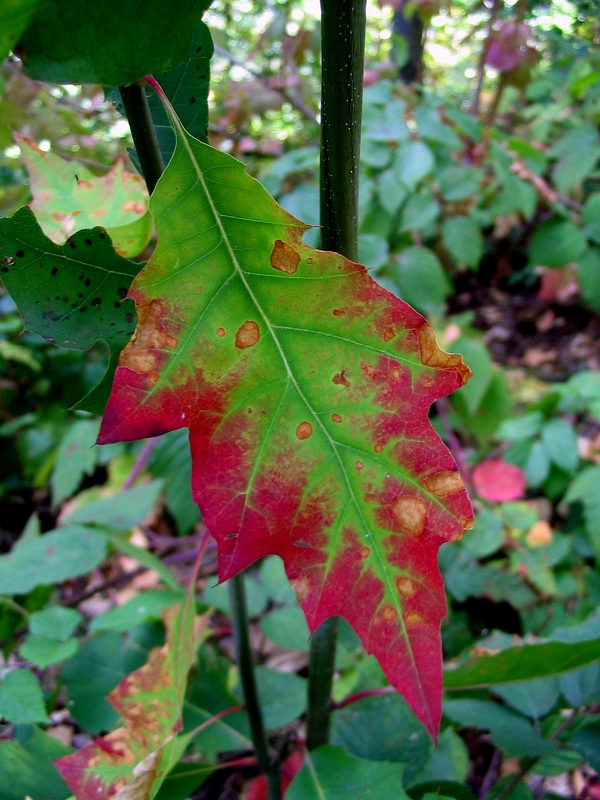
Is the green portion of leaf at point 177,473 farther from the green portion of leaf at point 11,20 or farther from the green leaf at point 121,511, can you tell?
the green portion of leaf at point 11,20

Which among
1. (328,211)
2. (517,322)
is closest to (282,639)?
(328,211)

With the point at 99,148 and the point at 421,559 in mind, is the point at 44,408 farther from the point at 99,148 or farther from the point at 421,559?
the point at 421,559

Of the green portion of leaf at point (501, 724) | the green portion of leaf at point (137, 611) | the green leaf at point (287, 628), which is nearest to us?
the green portion of leaf at point (501, 724)

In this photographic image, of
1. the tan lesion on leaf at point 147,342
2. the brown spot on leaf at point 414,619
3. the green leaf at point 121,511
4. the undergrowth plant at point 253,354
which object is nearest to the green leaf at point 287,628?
the green leaf at point 121,511

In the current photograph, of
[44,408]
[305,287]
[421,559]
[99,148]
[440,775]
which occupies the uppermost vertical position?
[99,148]


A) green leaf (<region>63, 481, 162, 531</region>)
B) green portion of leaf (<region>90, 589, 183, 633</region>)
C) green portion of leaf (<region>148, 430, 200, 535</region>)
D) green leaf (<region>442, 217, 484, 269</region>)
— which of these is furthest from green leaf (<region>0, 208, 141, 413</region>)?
green leaf (<region>442, 217, 484, 269</region>)

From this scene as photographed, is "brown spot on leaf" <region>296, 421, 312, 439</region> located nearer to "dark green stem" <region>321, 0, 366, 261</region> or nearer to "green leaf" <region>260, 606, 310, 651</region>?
"dark green stem" <region>321, 0, 366, 261</region>
